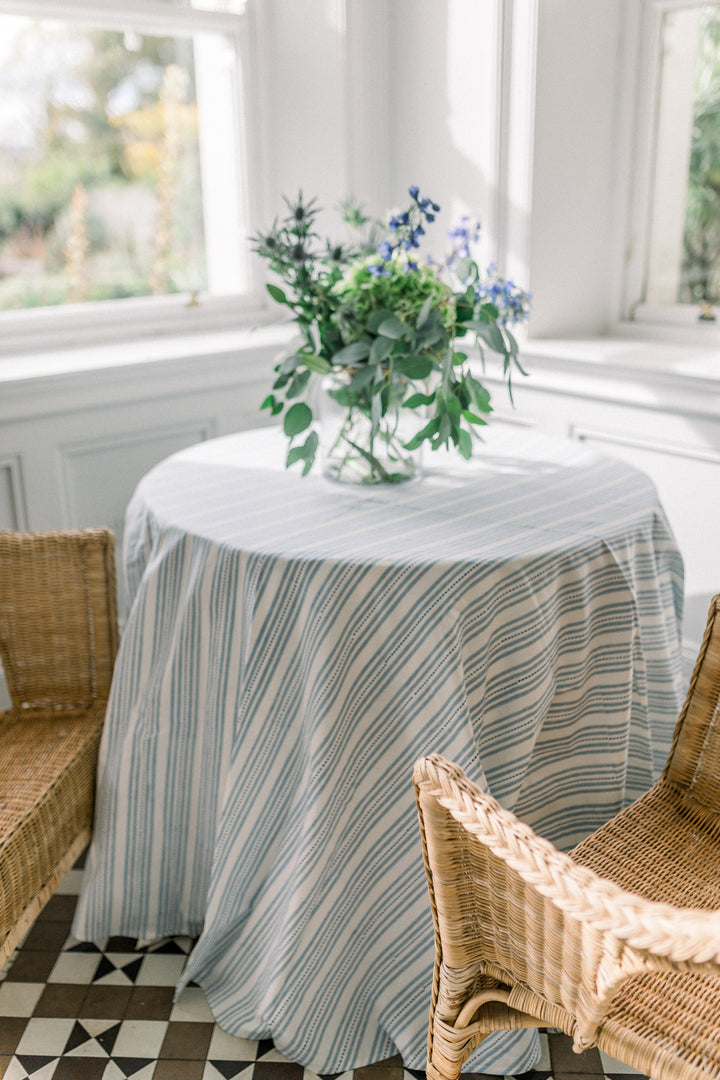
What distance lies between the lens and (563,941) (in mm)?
871

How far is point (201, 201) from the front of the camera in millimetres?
2951

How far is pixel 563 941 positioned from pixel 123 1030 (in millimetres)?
1007

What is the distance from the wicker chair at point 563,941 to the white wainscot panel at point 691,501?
49.9 inches

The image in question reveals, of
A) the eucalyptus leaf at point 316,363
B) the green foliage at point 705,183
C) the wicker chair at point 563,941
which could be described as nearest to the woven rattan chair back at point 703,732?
the wicker chair at point 563,941

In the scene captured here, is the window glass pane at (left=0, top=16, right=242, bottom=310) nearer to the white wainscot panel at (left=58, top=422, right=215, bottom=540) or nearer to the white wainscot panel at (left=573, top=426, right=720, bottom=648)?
the white wainscot panel at (left=58, top=422, right=215, bottom=540)

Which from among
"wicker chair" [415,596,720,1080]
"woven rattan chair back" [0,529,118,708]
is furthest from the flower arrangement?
"wicker chair" [415,596,720,1080]

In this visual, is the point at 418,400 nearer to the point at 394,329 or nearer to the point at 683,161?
the point at 394,329

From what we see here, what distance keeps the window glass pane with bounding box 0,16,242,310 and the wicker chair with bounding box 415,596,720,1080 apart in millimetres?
2250

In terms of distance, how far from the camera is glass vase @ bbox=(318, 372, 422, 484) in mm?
1674

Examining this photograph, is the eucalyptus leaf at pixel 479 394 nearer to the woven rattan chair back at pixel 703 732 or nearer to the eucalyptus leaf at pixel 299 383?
the eucalyptus leaf at pixel 299 383

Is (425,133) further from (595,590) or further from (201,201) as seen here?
(595,590)

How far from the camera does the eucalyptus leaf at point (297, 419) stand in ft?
5.36

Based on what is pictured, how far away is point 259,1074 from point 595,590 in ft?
3.10

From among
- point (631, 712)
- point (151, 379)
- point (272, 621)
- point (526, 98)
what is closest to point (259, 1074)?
point (272, 621)
